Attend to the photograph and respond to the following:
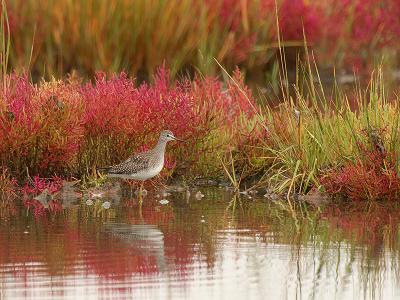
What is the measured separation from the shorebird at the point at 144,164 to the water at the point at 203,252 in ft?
0.95

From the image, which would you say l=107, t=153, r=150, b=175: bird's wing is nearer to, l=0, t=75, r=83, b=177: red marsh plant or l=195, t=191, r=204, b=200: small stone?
l=0, t=75, r=83, b=177: red marsh plant

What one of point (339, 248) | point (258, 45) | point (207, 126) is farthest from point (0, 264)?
point (258, 45)

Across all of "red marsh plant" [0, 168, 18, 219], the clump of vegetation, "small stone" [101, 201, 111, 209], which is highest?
the clump of vegetation

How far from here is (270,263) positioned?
9.24m

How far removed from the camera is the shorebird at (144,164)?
12.6 meters

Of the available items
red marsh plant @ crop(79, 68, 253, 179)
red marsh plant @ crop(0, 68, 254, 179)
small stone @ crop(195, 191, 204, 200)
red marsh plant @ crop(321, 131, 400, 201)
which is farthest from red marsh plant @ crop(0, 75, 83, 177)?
red marsh plant @ crop(321, 131, 400, 201)

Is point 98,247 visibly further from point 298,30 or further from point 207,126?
point 298,30

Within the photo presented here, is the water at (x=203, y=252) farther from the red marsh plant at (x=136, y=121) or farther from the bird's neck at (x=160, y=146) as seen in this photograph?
the red marsh plant at (x=136, y=121)

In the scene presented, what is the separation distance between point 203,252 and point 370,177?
294 centimetres

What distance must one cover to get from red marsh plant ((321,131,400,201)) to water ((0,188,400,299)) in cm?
22

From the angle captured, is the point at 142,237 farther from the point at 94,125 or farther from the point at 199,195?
the point at 94,125

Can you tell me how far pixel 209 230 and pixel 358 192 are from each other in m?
2.09

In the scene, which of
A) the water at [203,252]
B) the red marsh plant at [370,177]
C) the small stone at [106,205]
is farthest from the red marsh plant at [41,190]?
the red marsh plant at [370,177]

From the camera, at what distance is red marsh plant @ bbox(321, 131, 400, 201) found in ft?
39.7
